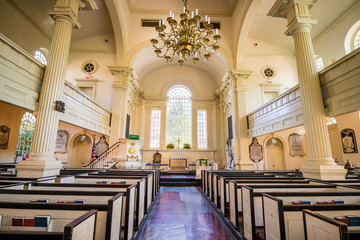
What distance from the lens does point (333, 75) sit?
4.04 m

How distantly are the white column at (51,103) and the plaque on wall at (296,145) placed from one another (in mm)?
10523

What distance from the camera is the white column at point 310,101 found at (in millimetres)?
3900

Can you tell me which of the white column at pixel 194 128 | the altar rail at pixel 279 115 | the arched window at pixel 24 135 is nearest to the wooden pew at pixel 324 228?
the altar rail at pixel 279 115

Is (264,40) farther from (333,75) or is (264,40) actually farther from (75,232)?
(75,232)

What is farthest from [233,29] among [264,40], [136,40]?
[136,40]

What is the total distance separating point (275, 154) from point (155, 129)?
7.79 m

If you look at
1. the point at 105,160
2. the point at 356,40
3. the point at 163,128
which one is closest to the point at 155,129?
the point at 163,128

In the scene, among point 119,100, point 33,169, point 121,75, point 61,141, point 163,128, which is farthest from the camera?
point 163,128

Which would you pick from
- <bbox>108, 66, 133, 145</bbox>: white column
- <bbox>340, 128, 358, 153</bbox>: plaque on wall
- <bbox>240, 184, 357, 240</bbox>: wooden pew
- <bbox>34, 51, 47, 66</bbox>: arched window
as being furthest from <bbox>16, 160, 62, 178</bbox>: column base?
<bbox>340, 128, 358, 153</bbox>: plaque on wall

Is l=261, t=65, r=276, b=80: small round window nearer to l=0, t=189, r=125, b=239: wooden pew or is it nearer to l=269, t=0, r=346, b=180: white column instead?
l=269, t=0, r=346, b=180: white column

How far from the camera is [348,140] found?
7562 millimetres

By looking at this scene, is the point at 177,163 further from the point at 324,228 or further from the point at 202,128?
the point at 324,228

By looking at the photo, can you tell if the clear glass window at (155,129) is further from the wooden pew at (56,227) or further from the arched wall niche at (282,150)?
the wooden pew at (56,227)

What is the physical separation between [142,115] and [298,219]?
1164cm
